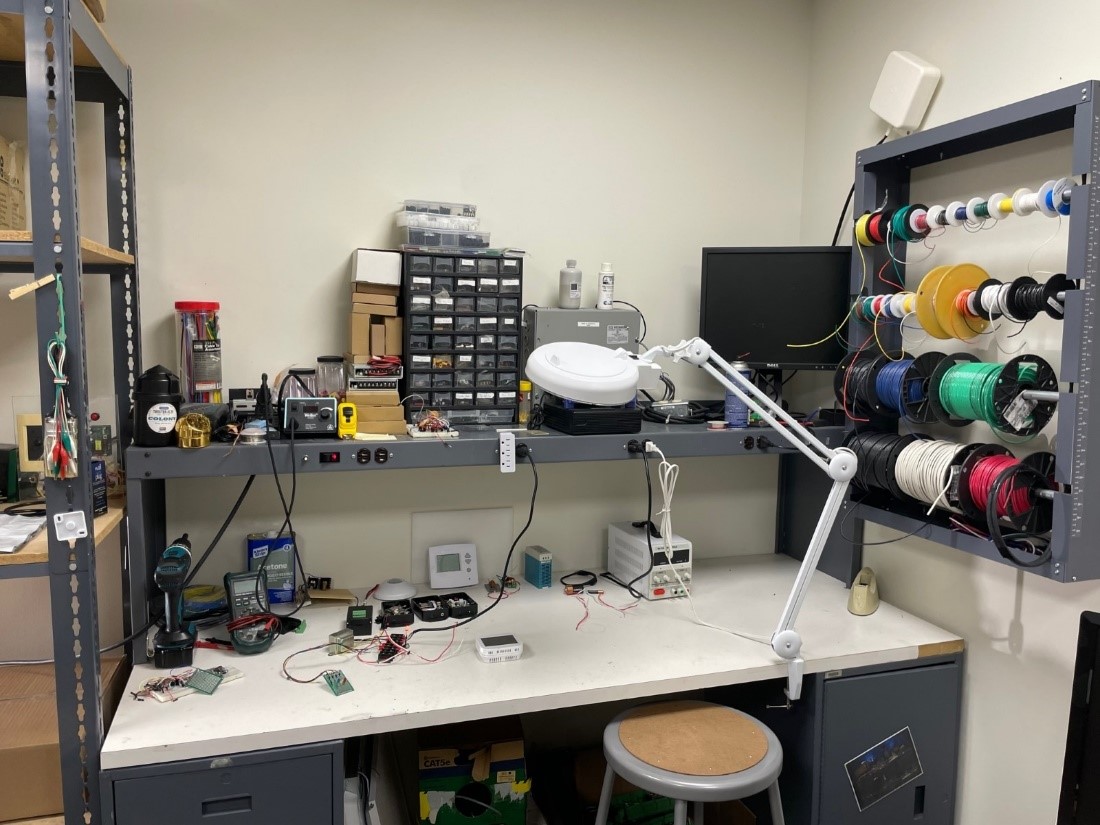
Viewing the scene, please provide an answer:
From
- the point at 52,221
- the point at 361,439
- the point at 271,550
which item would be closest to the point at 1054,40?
the point at 361,439

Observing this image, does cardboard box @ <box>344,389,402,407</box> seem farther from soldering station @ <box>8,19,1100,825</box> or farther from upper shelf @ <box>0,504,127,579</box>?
upper shelf @ <box>0,504,127,579</box>

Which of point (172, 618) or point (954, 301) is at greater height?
point (954, 301)

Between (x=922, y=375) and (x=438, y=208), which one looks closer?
(x=922, y=375)

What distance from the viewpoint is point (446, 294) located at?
7.63ft

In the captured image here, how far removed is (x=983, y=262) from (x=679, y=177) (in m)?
1.06

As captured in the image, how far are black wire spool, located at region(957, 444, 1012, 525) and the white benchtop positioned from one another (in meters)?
0.46

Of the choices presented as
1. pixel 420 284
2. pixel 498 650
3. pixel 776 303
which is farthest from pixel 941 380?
pixel 420 284

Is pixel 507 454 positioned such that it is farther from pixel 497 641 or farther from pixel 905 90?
pixel 905 90

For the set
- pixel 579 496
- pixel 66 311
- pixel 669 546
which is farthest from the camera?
pixel 579 496

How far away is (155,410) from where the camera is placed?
1918mm

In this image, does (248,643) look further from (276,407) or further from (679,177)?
(679,177)

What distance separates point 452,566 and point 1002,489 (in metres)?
1.58

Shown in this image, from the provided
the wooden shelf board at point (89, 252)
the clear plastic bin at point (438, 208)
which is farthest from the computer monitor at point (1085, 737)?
the wooden shelf board at point (89, 252)

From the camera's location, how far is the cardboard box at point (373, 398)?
2.22m
